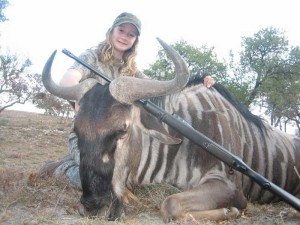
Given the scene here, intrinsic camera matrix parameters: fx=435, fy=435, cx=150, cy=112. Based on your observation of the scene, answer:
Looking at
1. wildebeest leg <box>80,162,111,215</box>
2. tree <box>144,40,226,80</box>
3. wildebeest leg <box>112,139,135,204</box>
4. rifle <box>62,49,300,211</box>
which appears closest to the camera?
wildebeest leg <box>80,162,111,215</box>

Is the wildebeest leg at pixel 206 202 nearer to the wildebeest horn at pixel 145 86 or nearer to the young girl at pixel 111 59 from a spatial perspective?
the wildebeest horn at pixel 145 86

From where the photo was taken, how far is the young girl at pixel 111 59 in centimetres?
427

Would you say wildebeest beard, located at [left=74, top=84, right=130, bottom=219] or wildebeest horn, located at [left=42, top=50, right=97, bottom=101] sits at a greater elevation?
wildebeest horn, located at [left=42, top=50, right=97, bottom=101]

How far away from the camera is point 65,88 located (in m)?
3.53

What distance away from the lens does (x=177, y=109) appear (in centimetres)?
398

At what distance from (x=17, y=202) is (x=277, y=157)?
2.56 m

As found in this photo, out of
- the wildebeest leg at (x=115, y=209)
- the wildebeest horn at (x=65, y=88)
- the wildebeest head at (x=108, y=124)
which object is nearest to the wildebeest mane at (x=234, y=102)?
the wildebeest head at (x=108, y=124)

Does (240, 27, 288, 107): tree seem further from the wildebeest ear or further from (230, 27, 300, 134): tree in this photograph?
the wildebeest ear

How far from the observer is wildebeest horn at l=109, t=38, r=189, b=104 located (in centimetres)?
315

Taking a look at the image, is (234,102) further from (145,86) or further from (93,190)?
(93,190)

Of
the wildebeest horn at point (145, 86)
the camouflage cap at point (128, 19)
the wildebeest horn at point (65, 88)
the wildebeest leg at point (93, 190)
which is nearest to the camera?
the wildebeest leg at point (93, 190)

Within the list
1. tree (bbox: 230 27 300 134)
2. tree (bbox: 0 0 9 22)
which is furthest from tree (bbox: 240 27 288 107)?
tree (bbox: 0 0 9 22)

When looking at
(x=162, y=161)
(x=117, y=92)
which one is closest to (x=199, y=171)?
(x=162, y=161)


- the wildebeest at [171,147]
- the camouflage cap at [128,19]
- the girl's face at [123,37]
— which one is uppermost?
the camouflage cap at [128,19]
